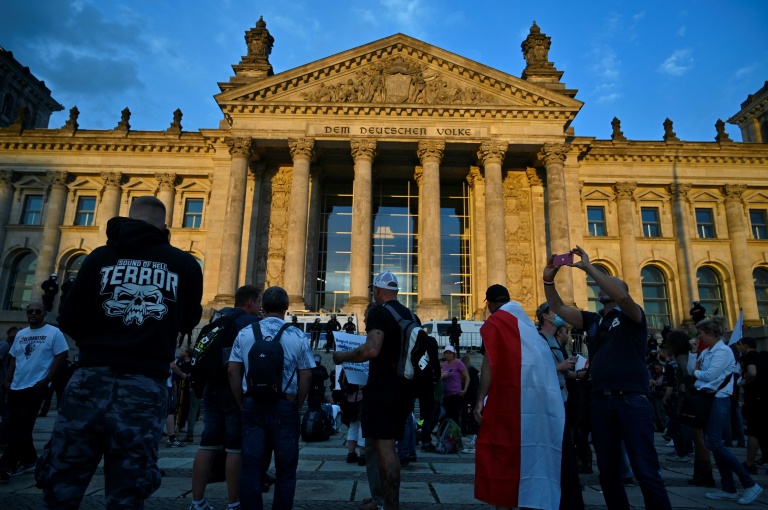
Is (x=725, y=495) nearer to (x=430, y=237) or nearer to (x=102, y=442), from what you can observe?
(x=102, y=442)

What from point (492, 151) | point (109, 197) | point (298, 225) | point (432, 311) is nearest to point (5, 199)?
point (109, 197)

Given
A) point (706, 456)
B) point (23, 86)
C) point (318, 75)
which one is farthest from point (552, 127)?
point (23, 86)

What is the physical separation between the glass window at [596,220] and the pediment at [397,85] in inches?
304

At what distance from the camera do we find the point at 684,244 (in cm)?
3272

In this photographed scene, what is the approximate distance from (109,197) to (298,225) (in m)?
15.3

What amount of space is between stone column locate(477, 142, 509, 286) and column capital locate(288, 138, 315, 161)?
376 inches

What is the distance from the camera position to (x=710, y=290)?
33438 mm

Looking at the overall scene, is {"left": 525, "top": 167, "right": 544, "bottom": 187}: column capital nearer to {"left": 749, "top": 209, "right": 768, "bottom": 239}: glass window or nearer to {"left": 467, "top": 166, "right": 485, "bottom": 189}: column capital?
{"left": 467, "top": 166, "right": 485, "bottom": 189}: column capital

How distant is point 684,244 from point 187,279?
35964 millimetres

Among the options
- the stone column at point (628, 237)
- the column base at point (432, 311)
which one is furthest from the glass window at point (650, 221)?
the column base at point (432, 311)

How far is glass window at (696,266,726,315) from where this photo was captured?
3309 cm

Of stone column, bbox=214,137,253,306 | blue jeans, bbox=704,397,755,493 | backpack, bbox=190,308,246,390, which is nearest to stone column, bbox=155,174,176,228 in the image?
stone column, bbox=214,137,253,306

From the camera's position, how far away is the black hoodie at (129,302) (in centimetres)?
297

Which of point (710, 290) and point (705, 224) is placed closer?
point (710, 290)
